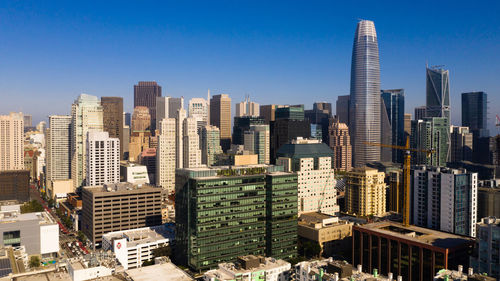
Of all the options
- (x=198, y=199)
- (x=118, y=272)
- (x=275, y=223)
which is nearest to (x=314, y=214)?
(x=275, y=223)

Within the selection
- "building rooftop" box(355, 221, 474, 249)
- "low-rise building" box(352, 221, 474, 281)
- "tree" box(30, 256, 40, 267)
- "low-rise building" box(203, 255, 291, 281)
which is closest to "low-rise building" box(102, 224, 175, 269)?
"tree" box(30, 256, 40, 267)

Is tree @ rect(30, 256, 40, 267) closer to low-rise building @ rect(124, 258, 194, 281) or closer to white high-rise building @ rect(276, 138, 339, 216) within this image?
low-rise building @ rect(124, 258, 194, 281)

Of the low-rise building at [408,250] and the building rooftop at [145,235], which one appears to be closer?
the low-rise building at [408,250]

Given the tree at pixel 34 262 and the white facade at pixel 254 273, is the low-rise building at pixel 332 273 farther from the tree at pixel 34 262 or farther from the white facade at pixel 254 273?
the tree at pixel 34 262

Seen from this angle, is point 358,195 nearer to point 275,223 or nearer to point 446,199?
point 446,199

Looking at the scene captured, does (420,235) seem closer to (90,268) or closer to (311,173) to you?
(311,173)

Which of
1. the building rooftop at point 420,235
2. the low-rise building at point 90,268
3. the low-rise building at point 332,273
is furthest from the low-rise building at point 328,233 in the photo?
the low-rise building at point 90,268
